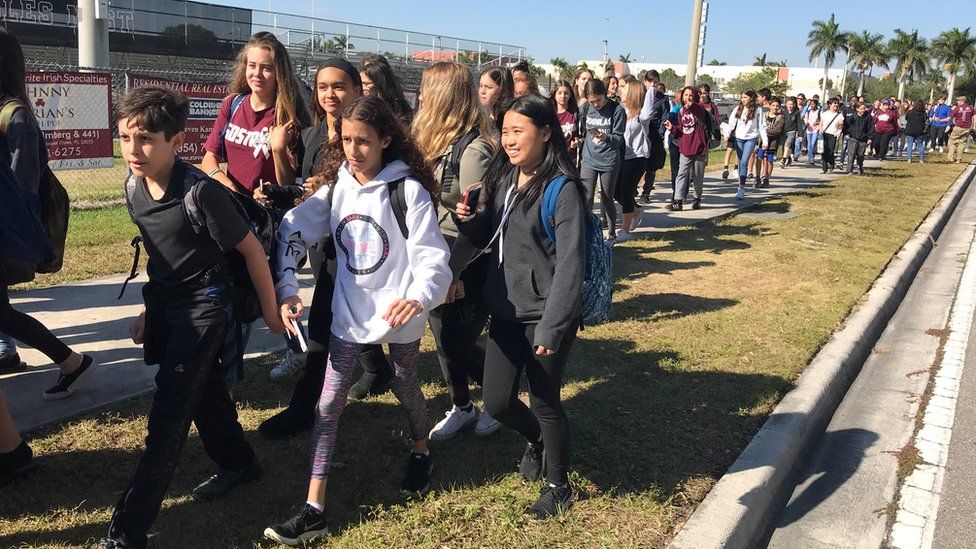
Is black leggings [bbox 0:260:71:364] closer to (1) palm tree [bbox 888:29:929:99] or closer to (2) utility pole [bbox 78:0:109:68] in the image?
(2) utility pole [bbox 78:0:109:68]

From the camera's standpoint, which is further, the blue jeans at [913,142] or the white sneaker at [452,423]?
the blue jeans at [913,142]

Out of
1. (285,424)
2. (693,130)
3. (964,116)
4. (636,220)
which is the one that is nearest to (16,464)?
(285,424)

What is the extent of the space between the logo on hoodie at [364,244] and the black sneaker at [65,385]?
199 centimetres

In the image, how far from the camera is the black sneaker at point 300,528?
9.33 ft

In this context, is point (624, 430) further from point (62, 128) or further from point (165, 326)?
point (62, 128)

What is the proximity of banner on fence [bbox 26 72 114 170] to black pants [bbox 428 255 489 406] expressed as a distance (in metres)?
6.81

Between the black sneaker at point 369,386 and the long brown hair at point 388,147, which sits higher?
the long brown hair at point 388,147

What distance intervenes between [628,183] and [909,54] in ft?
301

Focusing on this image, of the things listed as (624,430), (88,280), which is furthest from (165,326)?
(88,280)

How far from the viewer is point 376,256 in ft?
9.67

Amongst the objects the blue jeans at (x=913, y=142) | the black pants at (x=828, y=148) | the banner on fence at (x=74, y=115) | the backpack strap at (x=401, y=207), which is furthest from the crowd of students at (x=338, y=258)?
the blue jeans at (x=913, y=142)

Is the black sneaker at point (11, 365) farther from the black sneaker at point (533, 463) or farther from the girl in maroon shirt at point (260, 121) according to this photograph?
the black sneaker at point (533, 463)

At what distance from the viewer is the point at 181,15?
25797mm

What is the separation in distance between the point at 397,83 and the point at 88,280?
355cm
